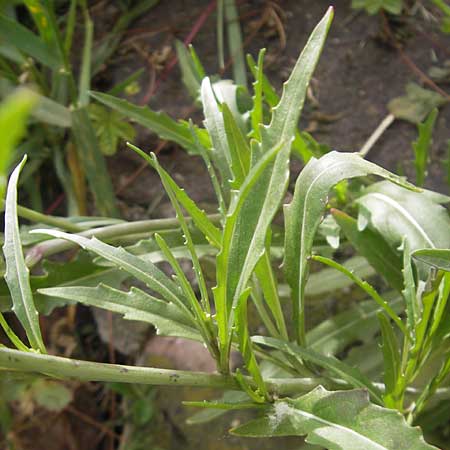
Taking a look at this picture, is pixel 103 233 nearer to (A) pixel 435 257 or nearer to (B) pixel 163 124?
(B) pixel 163 124

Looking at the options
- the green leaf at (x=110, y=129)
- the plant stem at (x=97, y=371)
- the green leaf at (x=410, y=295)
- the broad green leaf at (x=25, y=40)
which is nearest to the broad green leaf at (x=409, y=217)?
the green leaf at (x=410, y=295)

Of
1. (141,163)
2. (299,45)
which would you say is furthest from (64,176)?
(299,45)

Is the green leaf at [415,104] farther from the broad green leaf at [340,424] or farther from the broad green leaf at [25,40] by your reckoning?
the broad green leaf at [340,424]

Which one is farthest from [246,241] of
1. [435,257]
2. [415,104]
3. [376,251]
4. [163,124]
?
[415,104]

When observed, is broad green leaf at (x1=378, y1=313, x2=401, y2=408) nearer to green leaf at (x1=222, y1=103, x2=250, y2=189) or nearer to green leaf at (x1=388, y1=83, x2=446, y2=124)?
green leaf at (x1=222, y1=103, x2=250, y2=189)

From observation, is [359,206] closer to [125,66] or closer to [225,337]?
[225,337]

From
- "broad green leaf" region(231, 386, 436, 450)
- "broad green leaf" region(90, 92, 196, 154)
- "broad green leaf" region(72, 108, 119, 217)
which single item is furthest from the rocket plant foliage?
"broad green leaf" region(72, 108, 119, 217)
